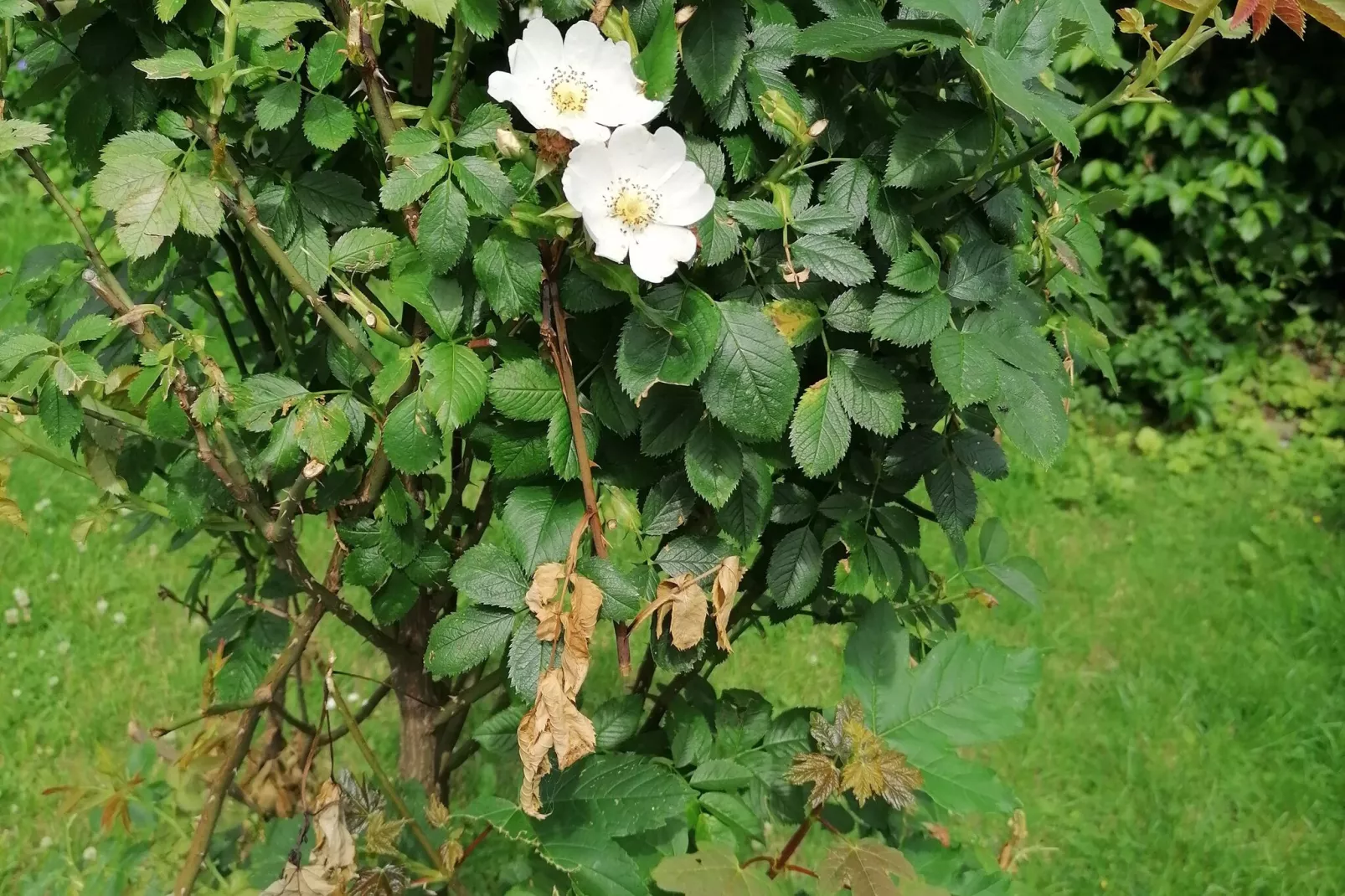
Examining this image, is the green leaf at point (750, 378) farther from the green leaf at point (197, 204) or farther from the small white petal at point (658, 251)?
the green leaf at point (197, 204)

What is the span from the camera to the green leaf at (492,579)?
88cm

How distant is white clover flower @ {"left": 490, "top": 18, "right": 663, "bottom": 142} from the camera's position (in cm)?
74

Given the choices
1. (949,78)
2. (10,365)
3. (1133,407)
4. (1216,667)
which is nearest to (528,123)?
(949,78)

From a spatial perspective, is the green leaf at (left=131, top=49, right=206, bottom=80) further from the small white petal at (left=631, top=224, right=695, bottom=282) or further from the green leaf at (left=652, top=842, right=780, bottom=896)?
the green leaf at (left=652, top=842, right=780, bottom=896)

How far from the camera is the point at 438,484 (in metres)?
1.13

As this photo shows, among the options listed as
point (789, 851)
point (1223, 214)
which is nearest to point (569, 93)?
point (789, 851)

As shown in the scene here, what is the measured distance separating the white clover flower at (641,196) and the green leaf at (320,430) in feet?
1.01

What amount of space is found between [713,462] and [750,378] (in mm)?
89

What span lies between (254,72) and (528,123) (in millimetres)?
229

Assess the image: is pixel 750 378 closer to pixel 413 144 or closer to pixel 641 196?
pixel 641 196

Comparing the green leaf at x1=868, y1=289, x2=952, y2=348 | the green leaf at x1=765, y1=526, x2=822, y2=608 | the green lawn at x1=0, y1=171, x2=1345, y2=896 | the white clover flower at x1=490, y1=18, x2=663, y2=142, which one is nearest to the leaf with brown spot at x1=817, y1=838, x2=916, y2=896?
the green leaf at x1=765, y1=526, x2=822, y2=608

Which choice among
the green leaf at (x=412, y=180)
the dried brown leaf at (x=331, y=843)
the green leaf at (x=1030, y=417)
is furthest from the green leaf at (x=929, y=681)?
the green leaf at (x=412, y=180)

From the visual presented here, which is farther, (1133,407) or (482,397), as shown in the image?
(1133,407)

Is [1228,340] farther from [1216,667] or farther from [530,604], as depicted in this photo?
[530,604]
